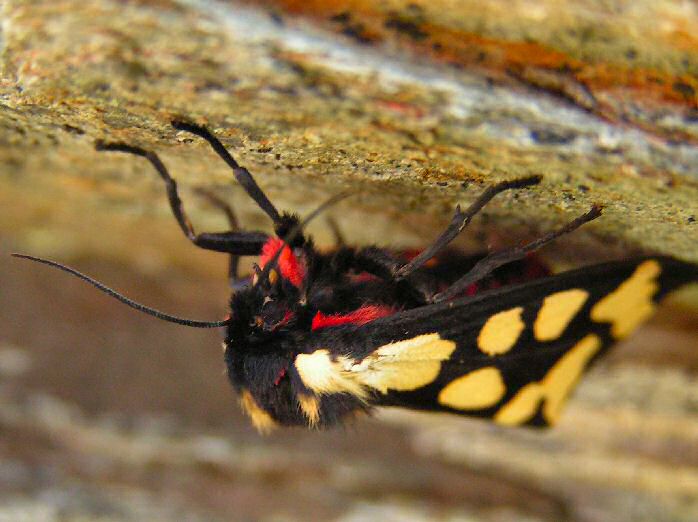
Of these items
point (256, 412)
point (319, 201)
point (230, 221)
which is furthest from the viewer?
point (230, 221)

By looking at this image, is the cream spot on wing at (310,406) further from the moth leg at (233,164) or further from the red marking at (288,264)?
the moth leg at (233,164)

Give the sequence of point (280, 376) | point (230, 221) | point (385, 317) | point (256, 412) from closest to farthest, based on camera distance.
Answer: point (385, 317) < point (280, 376) < point (256, 412) < point (230, 221)

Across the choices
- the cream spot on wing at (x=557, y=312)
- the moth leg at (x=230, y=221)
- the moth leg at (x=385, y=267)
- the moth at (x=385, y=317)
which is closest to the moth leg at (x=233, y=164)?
the moth at (x=385, y=317)

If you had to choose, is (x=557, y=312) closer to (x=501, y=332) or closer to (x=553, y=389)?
(x=501, y=332)

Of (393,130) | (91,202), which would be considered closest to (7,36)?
(393,130)

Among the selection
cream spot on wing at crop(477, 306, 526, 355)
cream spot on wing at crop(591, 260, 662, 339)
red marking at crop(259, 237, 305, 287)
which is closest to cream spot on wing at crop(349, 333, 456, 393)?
cream spot on wing at crop(477, 306, 526, 355)

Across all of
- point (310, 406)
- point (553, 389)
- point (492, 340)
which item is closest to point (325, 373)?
point (310, 406)

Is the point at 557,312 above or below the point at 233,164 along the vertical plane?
below

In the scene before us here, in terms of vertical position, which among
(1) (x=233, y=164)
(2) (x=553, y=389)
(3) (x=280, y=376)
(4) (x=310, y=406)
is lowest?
(2) (x=553, y=389)
